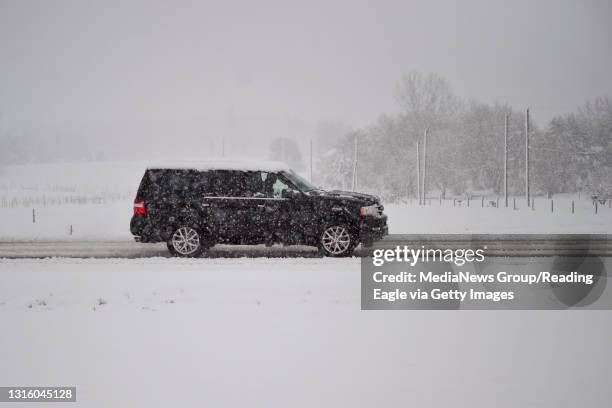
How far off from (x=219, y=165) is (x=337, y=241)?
3304 mm

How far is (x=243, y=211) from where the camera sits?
12.6 m

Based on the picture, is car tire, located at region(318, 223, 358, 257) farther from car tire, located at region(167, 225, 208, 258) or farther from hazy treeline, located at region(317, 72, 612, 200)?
hazy treeline, located at region(317, 72, 612, 200)

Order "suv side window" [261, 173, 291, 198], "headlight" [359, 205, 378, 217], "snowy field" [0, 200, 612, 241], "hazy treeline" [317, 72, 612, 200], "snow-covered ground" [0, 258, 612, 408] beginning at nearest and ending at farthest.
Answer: "snow-covered ground" [0, 258, 612, 408]
"headlight" [359, 205, 378, 217]
"suv side window" [261, 173, 291, 198]
"snowy field" [0, 200, 612, 241]
"hazy treeline" [317, 72, 612, 200]

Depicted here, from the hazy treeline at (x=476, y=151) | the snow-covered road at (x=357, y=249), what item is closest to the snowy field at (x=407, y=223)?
the snow-covered road at (x=357, y=249)

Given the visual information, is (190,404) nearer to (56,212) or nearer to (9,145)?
(56,212)

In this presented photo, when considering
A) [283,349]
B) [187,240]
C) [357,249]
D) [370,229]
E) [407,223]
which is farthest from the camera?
[407,223]

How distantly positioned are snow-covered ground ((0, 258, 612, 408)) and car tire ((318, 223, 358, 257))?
3.13m

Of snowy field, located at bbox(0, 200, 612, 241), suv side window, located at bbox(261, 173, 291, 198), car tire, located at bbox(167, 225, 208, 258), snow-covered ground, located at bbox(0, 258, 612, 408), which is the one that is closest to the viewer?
snow-covered ground, located at bbox(0, 258, 612, 408)

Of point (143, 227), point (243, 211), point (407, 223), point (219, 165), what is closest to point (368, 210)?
point (243, 211)

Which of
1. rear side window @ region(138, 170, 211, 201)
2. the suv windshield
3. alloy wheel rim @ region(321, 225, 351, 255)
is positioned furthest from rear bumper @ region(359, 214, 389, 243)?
rear side window @ region(138, 170, 211, 201)

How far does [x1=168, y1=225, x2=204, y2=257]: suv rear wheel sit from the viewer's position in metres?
12.8

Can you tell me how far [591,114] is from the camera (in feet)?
242

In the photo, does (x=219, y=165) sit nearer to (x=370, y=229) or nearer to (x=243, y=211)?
(x=243, y=211)

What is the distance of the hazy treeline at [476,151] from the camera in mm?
62781
